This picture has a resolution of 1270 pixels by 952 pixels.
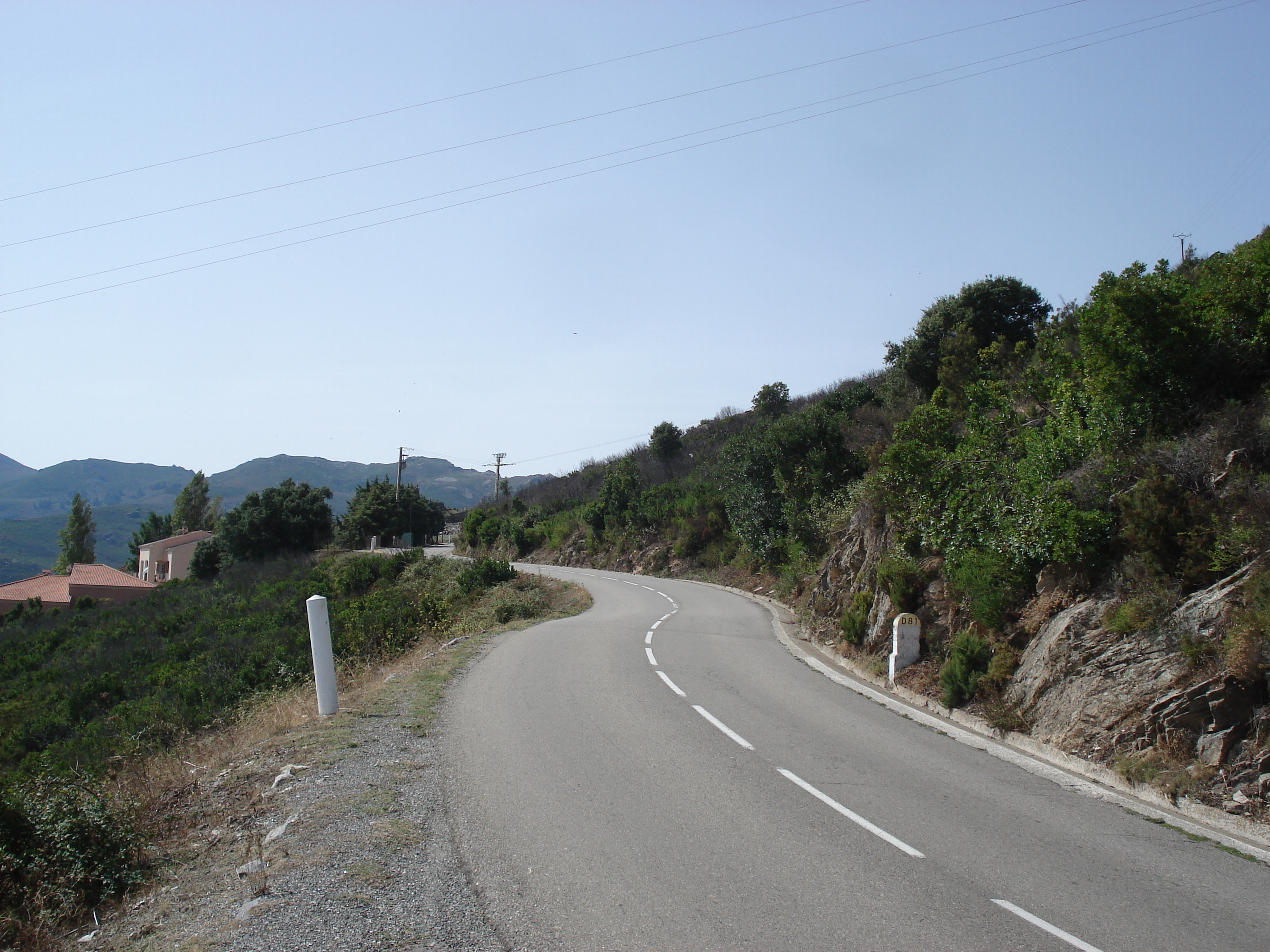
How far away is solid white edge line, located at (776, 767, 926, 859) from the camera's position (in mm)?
5648

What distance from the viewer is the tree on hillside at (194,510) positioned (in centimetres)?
9406

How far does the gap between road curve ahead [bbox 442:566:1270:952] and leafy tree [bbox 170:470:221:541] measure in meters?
97.0

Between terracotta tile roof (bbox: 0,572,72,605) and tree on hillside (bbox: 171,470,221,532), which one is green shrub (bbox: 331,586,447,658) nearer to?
terracotta tile roof (bbox: 0,572,72,605)

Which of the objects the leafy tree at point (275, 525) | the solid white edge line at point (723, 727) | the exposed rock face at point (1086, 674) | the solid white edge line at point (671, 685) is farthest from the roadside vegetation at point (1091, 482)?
the leafy tree at point (275, 525)

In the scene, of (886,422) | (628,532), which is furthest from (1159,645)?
(628,532)

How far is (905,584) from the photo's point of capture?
13133 millimetres

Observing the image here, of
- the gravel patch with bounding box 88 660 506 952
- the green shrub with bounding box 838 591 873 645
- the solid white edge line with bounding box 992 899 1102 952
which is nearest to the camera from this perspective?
the gravel patch with bounding box 88 660 506 952

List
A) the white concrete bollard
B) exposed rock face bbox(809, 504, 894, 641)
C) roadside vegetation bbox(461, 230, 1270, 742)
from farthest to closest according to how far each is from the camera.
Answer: exposed rock face bbox(809, 504, 894, 641) < the white concrete bollard < roadside vegetation bbox(461, 230, 1270, 742)

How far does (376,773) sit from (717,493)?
111ft

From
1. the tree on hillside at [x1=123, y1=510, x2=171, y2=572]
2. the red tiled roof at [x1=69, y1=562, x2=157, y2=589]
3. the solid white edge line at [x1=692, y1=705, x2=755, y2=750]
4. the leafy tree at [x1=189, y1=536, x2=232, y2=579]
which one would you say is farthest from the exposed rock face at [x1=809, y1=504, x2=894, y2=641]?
the tree on hillside at [x1=123, y1=510, x2=171, y2=572]

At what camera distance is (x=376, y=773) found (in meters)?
7.17

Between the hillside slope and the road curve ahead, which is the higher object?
the hillside slope

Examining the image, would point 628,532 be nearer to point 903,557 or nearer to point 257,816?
point 903,557

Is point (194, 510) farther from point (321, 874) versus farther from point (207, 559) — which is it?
point (321, 874)
